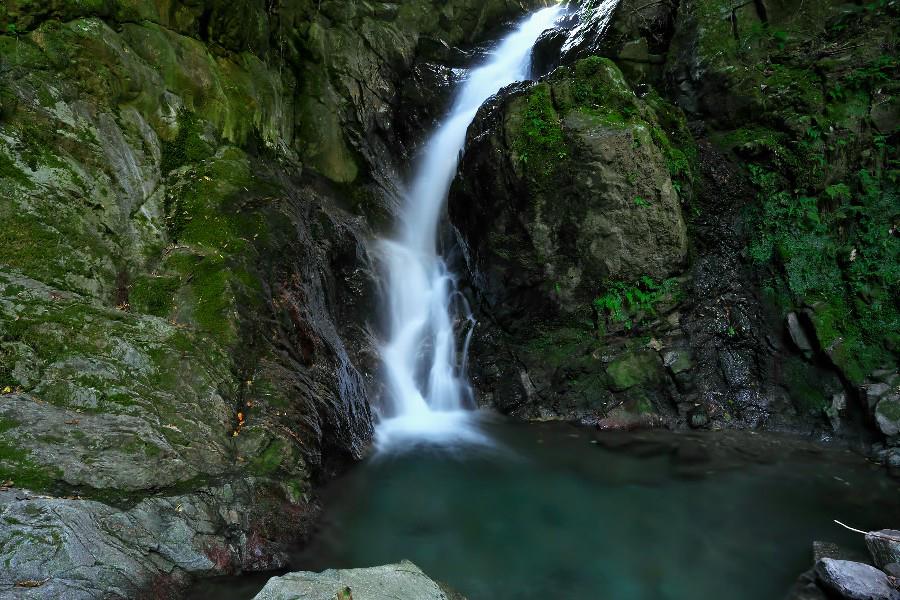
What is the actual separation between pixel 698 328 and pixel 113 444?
30.6 feet

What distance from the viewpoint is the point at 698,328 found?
31.4ft

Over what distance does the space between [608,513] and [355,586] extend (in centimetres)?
446

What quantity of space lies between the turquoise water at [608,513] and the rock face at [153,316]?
105 centimetres

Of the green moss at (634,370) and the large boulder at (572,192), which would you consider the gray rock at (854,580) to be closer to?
the green moss at (634,370)

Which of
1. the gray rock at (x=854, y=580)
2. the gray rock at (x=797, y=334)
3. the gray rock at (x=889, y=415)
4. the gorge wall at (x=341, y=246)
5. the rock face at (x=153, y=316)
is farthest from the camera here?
the gray rock at (x=797, y=334)

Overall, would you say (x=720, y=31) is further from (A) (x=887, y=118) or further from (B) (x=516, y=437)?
(B) (x=516, y=437)

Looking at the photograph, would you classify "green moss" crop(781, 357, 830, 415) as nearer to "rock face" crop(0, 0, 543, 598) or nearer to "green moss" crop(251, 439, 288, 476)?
"rock face" crop(0, 0, 543, 598)

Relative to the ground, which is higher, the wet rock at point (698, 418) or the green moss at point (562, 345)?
the green moss at point (562, 345)

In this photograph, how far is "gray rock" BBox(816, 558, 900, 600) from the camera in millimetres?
4270

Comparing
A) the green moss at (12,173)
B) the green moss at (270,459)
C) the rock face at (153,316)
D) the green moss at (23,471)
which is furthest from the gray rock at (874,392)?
the green moss at (12,173)

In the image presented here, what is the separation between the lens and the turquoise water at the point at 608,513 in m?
5.26

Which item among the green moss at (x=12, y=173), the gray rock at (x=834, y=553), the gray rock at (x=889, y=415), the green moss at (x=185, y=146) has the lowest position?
the gray rock at (x=834, y=553)

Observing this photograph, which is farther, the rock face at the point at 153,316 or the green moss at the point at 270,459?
the green moss at the point at 270,459

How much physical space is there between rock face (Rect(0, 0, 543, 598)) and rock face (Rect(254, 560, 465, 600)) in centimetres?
120
